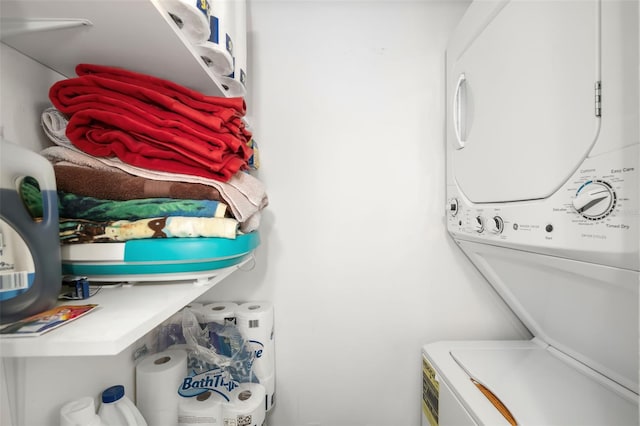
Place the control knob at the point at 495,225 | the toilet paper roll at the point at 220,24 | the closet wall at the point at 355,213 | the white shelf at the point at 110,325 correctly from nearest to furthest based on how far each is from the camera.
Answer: the white shelf at the point at 110,325 → the toilet paper roll at the point at 220,24 → the control knob at the point at 495,225 → the closet wall at the point at 355,213

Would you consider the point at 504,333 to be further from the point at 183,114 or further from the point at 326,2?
the point at 326,2

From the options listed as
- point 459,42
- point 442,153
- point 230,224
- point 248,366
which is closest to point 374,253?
point 442,153

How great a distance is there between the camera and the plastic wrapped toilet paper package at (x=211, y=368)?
108 cm

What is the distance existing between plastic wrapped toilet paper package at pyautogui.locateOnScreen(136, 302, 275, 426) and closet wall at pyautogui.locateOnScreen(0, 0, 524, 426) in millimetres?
169

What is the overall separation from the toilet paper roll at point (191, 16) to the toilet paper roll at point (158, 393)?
3.72 feet

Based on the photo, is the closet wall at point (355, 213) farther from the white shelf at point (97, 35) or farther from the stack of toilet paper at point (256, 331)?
the white shelf at point (97, 35)

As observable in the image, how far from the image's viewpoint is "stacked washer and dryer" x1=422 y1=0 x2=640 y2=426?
648 mm

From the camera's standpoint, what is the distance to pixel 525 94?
2.90ft

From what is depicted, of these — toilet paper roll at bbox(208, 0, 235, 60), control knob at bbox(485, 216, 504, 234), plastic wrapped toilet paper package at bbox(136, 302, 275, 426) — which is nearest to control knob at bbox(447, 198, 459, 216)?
control knob at bbox(485, 216, 504, 234)

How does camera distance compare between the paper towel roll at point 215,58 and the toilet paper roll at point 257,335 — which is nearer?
the paper towel roll at point 215,58

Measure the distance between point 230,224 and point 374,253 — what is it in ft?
3.08

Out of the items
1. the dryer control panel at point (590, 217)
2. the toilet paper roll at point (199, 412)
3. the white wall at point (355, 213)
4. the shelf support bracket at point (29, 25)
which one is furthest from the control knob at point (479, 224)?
the shelf support bracket at point (29, 25)

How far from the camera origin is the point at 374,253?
1.54 m

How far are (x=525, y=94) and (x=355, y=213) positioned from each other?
2.82ft
